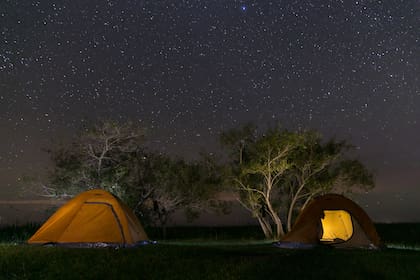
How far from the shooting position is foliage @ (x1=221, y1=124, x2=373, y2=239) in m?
23.1

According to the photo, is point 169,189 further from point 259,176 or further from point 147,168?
point 259,176

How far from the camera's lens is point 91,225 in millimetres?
15953

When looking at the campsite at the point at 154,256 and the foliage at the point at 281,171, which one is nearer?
the campsite at the point at 154,256

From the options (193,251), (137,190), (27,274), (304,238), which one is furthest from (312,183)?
(27,274)

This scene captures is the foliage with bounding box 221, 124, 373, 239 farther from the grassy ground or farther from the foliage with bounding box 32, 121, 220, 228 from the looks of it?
the grassy ground

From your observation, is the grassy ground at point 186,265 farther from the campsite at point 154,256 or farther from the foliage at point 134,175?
the foliage at point 134,175

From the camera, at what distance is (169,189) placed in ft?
78.1

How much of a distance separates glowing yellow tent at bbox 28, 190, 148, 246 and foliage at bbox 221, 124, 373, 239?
8.26m

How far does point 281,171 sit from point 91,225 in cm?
1022

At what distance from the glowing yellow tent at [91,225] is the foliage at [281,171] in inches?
325

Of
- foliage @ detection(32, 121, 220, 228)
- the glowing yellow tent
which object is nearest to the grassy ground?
the glowing yellow tent

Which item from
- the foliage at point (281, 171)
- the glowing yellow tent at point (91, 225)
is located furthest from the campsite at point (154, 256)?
the foliage at point (281, 171)

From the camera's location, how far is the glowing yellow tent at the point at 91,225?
15625mm

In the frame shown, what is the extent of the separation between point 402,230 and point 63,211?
852 inches
